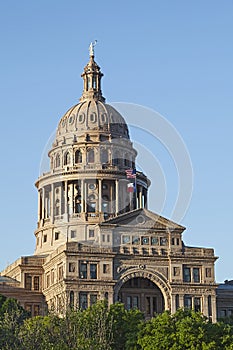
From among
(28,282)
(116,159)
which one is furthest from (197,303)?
(116,159)

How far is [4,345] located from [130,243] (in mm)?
51341

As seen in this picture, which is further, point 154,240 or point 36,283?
point 36,283

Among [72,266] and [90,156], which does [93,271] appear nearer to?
[72,266]

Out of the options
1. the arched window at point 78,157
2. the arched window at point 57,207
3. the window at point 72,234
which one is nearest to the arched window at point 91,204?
the window at point 72,234

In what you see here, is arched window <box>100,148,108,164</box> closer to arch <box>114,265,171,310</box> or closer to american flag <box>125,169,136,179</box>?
american flag <box>125,169,136,179</box>

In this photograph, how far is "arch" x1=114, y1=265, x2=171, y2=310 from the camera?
119 metres

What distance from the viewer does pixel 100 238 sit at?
119812 millimetres

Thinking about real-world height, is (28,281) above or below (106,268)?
below

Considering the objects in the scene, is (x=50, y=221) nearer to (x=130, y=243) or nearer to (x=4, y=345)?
(x=130, y=243)

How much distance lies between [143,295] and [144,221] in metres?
11.1

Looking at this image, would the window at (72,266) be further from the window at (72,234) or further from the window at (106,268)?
the window at (72,234)

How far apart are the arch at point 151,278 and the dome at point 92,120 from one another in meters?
37.3

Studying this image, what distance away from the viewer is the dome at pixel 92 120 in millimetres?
151000

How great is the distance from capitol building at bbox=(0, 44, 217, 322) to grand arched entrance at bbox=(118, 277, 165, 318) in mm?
149
